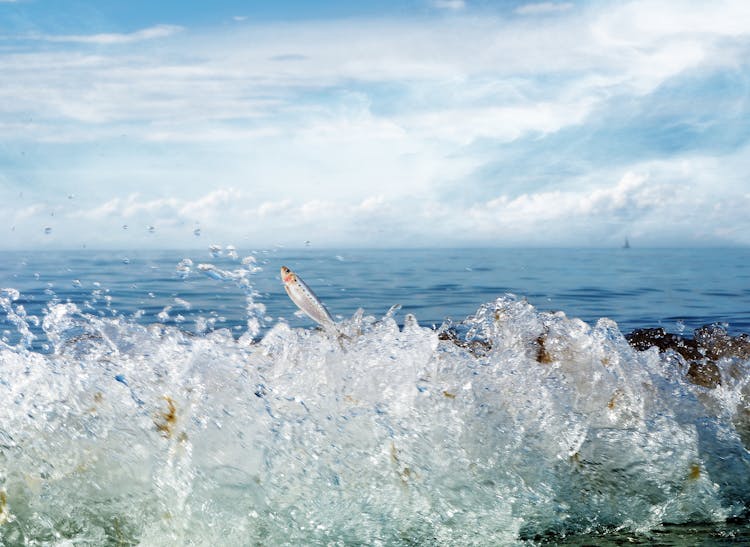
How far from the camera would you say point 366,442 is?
4.08 m

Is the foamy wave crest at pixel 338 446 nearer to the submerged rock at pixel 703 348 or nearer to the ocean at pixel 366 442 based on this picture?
the ocean at pixel 366 442

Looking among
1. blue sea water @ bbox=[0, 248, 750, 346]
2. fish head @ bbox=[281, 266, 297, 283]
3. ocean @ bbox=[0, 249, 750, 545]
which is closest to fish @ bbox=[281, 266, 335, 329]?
fish head @ bbox=[281, 266, 297, 283]

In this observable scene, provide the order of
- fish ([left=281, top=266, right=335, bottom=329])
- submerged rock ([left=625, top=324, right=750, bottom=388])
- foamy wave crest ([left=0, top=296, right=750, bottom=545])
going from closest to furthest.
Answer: foamy wave crest ([left=0, top=296, right=750, bottom=545]), fish ([left=281, top=266, right=335, bottom=329]), submerged rock ([left=625, top=324, right=750, bottom=388])

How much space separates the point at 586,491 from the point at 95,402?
2.65 metres

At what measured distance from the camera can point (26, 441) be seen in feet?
12.8

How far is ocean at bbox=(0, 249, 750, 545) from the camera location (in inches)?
151

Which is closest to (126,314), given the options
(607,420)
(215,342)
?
(215,342)

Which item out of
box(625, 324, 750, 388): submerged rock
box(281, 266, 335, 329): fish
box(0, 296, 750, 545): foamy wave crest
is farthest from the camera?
box(625, 324, 750, 388): submerged rock

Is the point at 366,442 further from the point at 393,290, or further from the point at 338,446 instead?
the point at 393,290

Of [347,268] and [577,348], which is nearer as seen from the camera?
[577,348]

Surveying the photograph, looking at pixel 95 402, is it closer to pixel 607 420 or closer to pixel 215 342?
pixel 215 342

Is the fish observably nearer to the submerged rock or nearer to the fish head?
the fish head

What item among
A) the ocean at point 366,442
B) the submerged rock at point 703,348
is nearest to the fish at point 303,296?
the ocean at point 366,442

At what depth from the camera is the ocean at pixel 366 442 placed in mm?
3826
